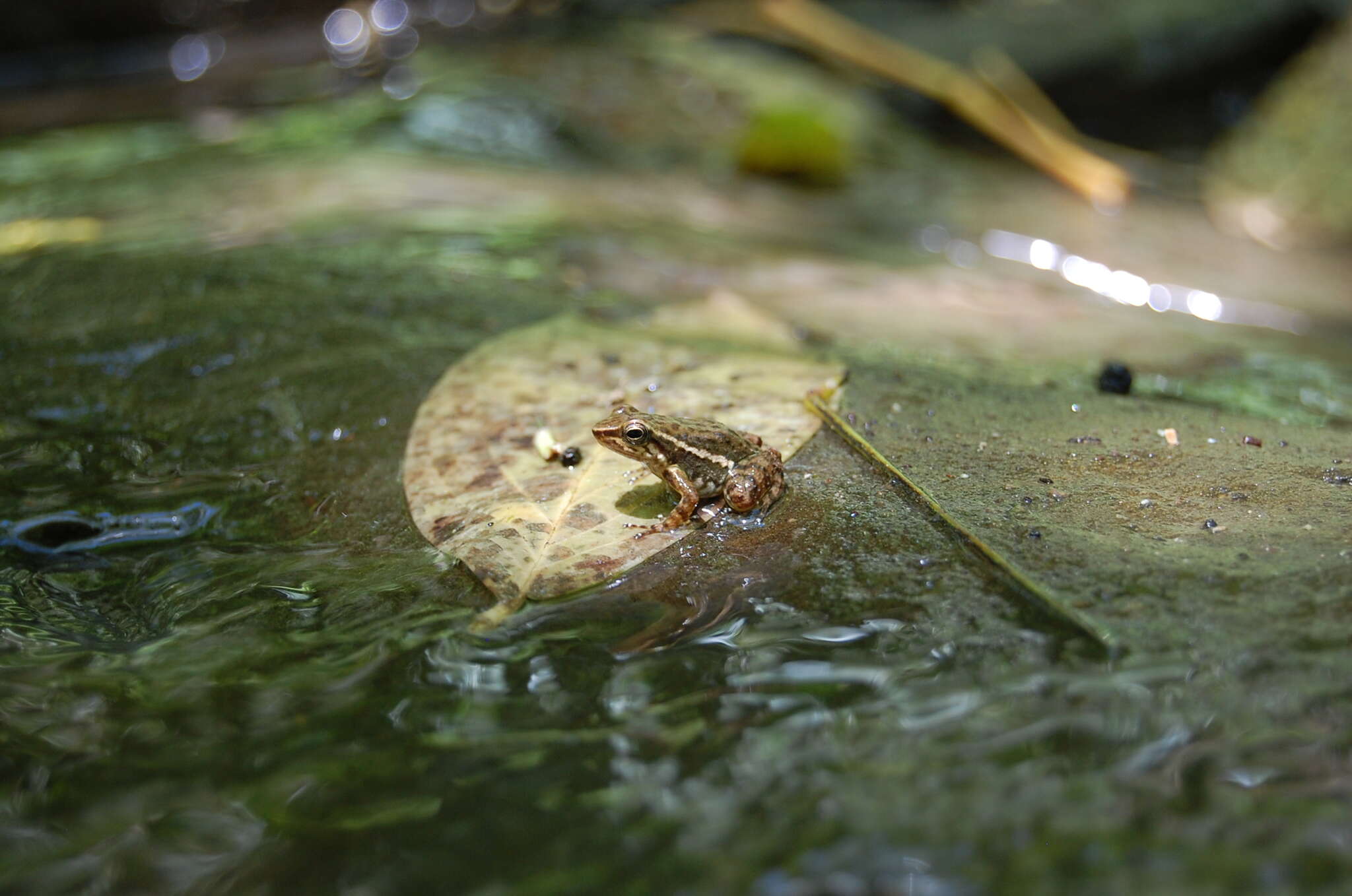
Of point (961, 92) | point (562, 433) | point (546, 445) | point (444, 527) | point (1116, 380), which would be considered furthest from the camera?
point (961, 92)

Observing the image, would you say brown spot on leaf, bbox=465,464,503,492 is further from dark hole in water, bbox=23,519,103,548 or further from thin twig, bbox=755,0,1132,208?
thin twig, bbox=755,0,1132,208

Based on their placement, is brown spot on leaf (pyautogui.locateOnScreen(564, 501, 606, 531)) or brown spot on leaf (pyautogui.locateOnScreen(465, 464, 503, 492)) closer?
brown spot on leaf (pyautogui.locateOnScreen(564, 501, 606, 531))

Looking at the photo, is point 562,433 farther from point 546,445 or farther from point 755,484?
point 755,484

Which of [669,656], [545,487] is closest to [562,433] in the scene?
[545,487]

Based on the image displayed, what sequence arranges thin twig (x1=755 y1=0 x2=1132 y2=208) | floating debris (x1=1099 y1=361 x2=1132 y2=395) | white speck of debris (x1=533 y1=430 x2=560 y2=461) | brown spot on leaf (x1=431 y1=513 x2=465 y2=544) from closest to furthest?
brown spot on leaf (x1=431 y1=513 x2=465 y2=544)
white speck of debris (x1=533 y1=430 x2=560 y2=461)
floating debris (x1=1099 y1=361 x2=1132 y2=395)
thin twig (x1=755 y1=0 x2=1132 y2=208)

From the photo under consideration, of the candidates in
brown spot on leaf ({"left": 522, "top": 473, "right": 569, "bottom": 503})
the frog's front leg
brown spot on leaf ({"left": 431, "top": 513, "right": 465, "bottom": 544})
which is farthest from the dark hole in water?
the frog's front leg
